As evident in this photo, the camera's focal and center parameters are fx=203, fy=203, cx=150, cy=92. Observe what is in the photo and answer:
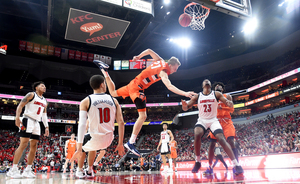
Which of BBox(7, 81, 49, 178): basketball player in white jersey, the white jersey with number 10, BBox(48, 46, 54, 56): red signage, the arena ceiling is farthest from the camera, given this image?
BBox(48, 46, 54, 56): red signage

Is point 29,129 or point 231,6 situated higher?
point 231,6

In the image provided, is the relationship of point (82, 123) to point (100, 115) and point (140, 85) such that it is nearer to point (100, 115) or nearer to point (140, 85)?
point (100, 115)

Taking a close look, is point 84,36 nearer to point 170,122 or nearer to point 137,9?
point 137,9

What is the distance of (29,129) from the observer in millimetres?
5129

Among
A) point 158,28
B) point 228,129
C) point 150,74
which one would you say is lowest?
point 228,129

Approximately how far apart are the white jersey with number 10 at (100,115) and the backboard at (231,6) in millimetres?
5893

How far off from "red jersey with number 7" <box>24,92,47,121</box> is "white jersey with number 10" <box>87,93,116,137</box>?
9.36 feet

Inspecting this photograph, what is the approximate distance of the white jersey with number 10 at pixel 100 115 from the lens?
130 inches

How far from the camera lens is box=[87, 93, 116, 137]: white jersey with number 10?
10.8ft

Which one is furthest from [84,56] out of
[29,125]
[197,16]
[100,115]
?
[100,115]

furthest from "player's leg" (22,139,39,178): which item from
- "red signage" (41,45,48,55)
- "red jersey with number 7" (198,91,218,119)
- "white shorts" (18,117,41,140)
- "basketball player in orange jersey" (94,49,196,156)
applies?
"red signage" (41,45,48,55)

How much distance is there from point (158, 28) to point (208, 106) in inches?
733

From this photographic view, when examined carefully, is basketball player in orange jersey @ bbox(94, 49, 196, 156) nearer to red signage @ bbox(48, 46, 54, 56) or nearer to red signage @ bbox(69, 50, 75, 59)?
red signage @ bbox(69, 50, 75, 59)

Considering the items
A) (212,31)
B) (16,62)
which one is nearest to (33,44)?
(16,62)
